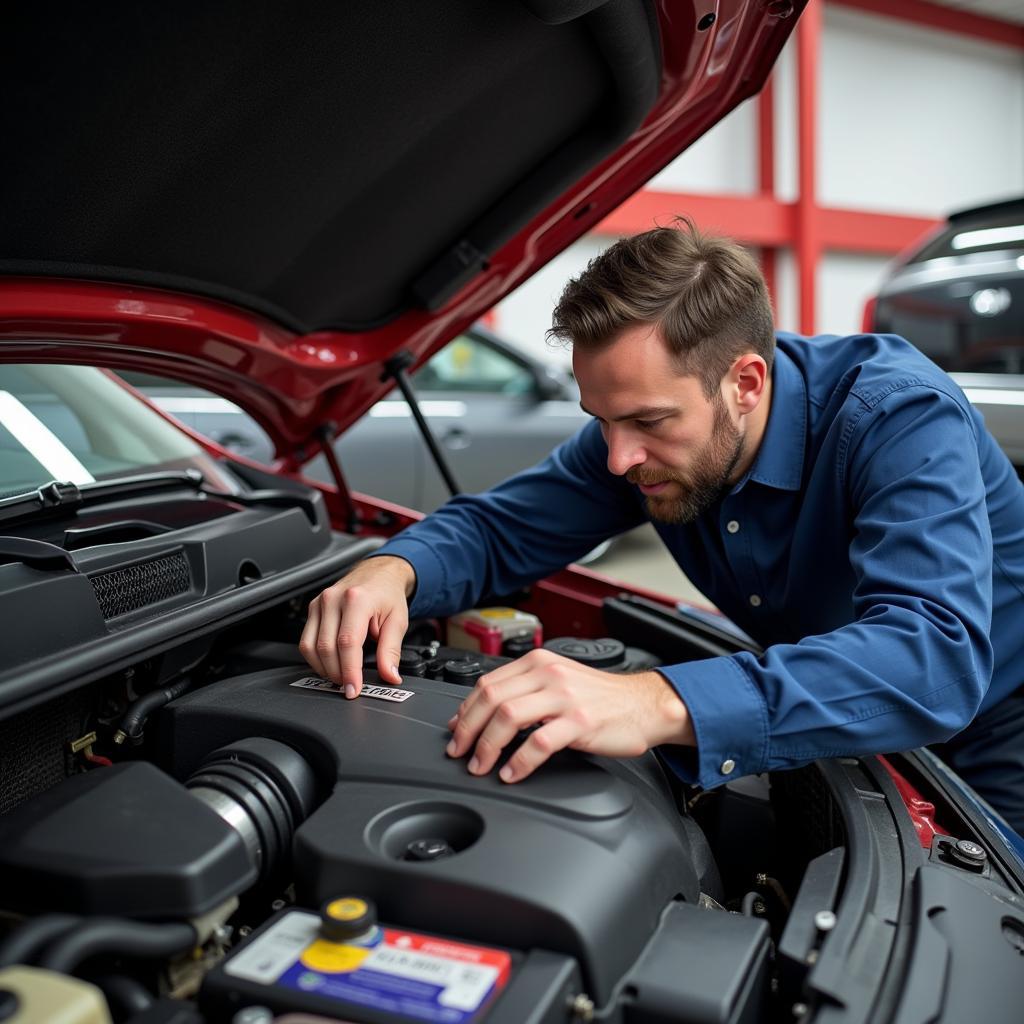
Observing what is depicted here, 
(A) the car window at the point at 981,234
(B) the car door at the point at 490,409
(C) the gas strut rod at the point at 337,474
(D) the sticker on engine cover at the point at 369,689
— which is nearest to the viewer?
(D) the sticker on engine cover at the point at 369,689

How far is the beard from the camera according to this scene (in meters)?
1.45

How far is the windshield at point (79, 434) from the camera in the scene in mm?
1458

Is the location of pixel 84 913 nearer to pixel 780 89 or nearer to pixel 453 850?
pixel 453 850

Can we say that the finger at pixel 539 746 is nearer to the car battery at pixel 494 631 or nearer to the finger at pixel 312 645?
the finger at pixel 312 645

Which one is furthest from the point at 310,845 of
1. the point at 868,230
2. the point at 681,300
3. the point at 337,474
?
the point at 868,230

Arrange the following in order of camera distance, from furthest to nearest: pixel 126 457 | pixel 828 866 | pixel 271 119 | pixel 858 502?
pixel 126 457
pixel 858 502
pixel 271 119
pixel 828 866

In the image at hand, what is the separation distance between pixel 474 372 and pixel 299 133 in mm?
3485

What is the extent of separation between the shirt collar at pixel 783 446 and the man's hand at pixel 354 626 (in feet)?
1.88

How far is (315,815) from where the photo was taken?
3.22 feet

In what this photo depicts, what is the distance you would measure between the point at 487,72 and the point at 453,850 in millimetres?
970

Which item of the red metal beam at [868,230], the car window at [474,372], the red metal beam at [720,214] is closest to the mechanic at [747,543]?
the car window at [474,372]

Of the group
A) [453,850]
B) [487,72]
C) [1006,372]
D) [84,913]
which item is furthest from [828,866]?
[1006,372]

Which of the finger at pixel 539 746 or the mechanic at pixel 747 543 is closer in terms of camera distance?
the finger at pixel 539 746

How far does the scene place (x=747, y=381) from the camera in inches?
58.8
